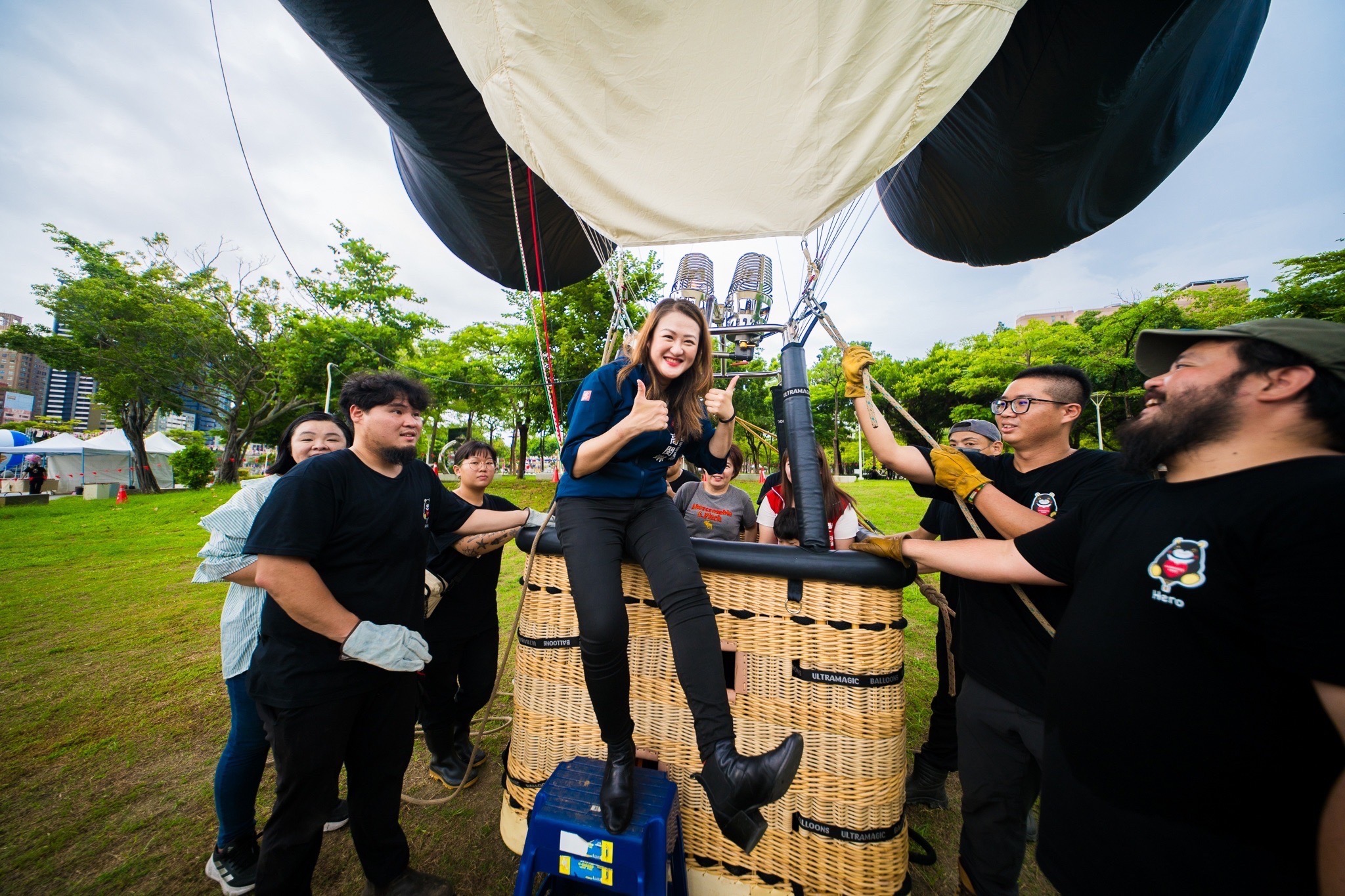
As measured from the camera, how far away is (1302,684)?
2.70 ft

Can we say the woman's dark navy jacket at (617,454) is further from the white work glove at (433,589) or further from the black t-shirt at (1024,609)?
the black t-shirt at (1024,609)

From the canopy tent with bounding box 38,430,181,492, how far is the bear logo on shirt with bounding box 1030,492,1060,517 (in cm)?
3300

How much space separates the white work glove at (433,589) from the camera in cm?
234

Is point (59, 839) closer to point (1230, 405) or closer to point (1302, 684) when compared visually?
point (1302, 684)

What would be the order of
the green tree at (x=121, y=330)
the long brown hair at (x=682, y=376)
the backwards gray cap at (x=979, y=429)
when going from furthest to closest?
the green tree at (x=121, y=330)
the backwards gray cap at (x=979, y=429)
the long brown hair at (x=682, y=376)

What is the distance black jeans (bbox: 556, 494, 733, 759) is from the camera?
4.79 ft

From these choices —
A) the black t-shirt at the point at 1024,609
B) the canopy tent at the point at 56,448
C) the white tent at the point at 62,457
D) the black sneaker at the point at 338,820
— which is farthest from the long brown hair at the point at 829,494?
the canopy tent at the point at 56,448

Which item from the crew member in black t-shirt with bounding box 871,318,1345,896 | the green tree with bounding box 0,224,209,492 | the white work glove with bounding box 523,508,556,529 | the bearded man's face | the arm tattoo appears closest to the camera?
the crew member in black t-shirt with bounding box 871,318,1345,896

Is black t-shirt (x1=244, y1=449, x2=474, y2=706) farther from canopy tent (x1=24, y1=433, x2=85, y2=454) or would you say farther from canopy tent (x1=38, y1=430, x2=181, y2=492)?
canopy tent (x1=24, y1=433, x2=85, y2=454)

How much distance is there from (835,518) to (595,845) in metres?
1.91

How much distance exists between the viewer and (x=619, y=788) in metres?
1.44

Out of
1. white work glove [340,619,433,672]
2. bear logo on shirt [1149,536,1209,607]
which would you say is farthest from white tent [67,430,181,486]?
bear logo on shirt [1149,536,1209,607]

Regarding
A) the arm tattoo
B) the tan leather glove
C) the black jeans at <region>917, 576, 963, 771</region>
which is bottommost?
the black jeans at <region>917, 576, 963, 771</region>

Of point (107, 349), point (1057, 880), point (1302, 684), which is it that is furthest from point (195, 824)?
point (107, 349)
